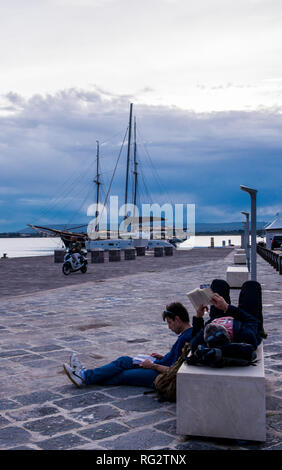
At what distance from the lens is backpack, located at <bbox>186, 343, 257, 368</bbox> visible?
365cm

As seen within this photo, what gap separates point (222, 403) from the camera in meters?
3.50

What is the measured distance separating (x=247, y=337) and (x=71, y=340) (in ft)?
11.4

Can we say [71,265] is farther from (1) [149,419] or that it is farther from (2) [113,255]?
(1) [149,419]

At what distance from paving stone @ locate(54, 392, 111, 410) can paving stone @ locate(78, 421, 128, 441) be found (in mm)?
503

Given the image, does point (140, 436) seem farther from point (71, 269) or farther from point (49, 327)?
point (71, 269)

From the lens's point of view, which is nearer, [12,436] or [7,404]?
Result: [12,436]

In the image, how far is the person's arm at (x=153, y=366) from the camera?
14.9 feet

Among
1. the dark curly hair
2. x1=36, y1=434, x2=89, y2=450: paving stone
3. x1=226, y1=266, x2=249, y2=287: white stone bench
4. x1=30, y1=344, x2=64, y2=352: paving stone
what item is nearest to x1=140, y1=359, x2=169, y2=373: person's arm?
the dark curly hair

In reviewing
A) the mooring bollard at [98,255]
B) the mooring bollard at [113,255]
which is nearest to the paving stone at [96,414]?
the mooring bollard at [98,255]

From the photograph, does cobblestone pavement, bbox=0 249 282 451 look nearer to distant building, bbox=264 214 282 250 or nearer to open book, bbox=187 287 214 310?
open book, bbox=187 287 214 310

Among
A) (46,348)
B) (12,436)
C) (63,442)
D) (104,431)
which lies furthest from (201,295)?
(46,348)

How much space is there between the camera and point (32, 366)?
563cm

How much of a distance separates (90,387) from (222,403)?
69.0 inches

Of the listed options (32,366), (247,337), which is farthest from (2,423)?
(247,337)
